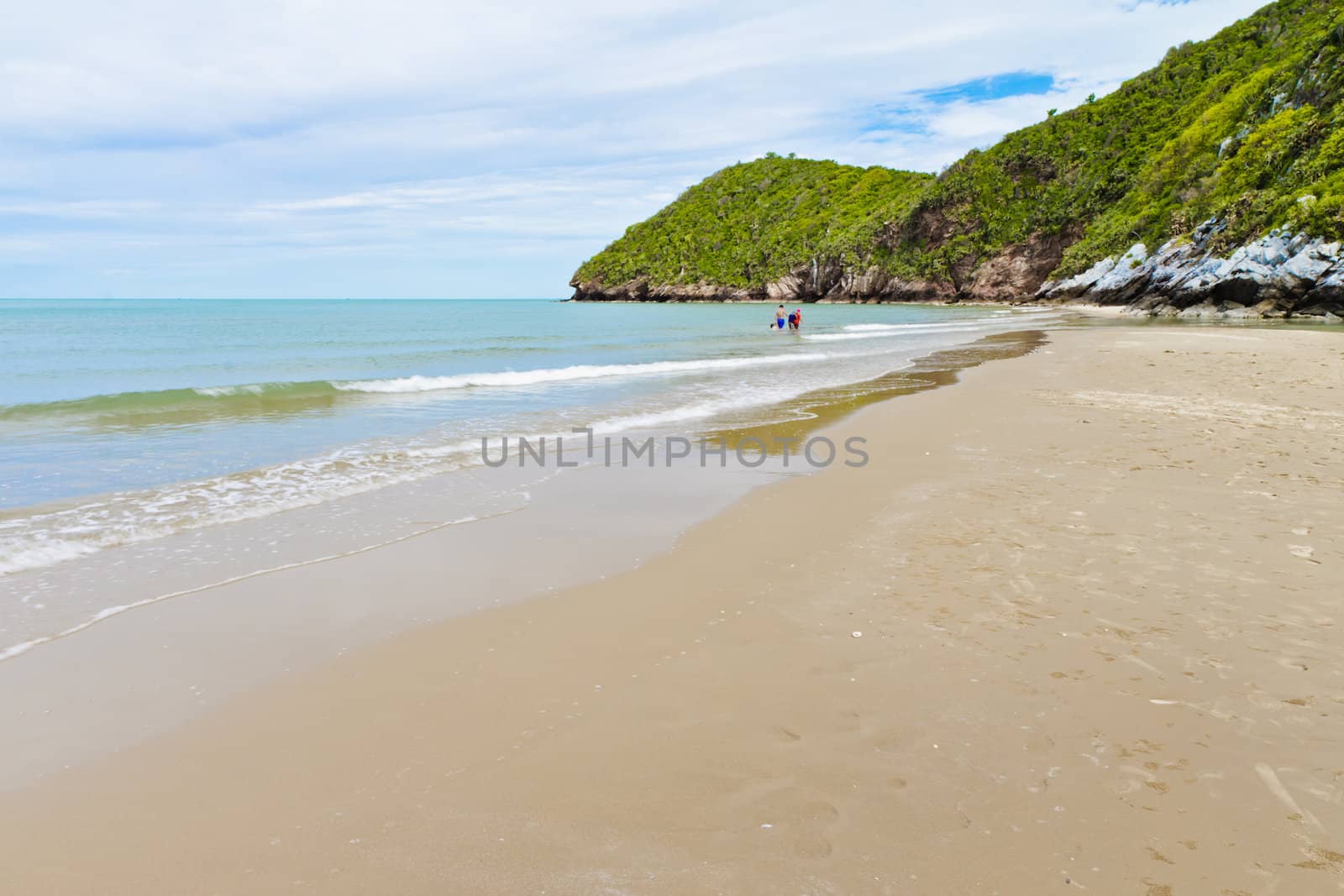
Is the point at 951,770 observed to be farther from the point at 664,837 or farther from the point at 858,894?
the point at 664,837

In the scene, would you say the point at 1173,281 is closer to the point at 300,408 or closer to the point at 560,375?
the point at 560,375

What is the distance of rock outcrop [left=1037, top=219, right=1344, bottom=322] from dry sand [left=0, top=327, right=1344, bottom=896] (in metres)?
35.6

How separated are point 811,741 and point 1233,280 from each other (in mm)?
43841

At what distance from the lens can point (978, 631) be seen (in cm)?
402

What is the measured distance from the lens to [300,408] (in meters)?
14.6

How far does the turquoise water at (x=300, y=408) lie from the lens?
743 cm

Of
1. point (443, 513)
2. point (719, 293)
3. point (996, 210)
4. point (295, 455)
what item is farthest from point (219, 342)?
point (719, 293)

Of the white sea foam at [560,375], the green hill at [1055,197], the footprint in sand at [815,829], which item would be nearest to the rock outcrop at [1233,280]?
the green hill at [1055,197]

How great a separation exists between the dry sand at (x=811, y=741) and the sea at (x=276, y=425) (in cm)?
194

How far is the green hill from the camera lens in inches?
1651

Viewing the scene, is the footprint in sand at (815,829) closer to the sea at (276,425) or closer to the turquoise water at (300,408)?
the sea at (276,425)

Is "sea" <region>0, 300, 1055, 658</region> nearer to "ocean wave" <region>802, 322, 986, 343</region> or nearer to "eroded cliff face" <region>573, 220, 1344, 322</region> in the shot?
"ocean wave" <region>802, 322, 986, 343</region>

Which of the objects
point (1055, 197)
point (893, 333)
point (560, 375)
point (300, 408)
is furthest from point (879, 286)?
point (300, 408)

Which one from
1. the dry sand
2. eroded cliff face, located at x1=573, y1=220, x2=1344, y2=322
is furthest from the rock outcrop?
the dry sand
